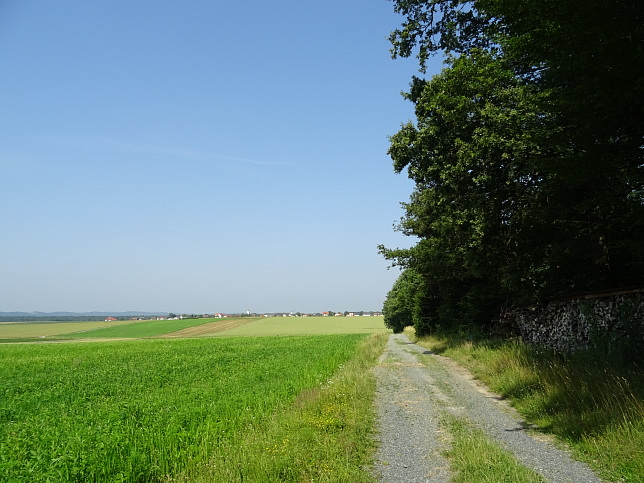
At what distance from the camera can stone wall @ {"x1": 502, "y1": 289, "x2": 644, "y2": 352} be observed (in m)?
10.7

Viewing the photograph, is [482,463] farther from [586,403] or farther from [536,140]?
[536,140]

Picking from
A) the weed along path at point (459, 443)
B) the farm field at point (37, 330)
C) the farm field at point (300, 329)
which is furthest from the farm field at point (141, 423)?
the farm field at point (37, 330)

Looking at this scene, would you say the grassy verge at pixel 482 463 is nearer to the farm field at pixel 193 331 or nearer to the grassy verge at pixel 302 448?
the grassy verge at pixel 302 448

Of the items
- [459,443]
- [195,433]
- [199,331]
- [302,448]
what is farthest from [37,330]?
[459,443]

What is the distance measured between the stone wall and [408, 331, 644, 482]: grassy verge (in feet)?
3.04

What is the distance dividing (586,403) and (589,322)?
577 cm

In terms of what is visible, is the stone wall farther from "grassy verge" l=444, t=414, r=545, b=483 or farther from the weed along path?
"grassy verge" l=444, t=414, r=545, b=483

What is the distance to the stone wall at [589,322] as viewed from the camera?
35.0 ft

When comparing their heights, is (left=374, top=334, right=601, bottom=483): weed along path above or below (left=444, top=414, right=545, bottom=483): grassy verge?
below

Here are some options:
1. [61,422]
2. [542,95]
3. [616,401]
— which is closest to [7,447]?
[61,422]

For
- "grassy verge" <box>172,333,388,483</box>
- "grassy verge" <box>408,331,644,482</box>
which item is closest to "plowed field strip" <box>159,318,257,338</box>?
"grassy verge" <box>408,331,644,482</box>

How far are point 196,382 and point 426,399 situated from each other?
9490 millimetres

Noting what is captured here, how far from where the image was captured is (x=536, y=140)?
991 centimetres

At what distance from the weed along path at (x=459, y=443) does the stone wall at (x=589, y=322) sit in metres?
3.61
